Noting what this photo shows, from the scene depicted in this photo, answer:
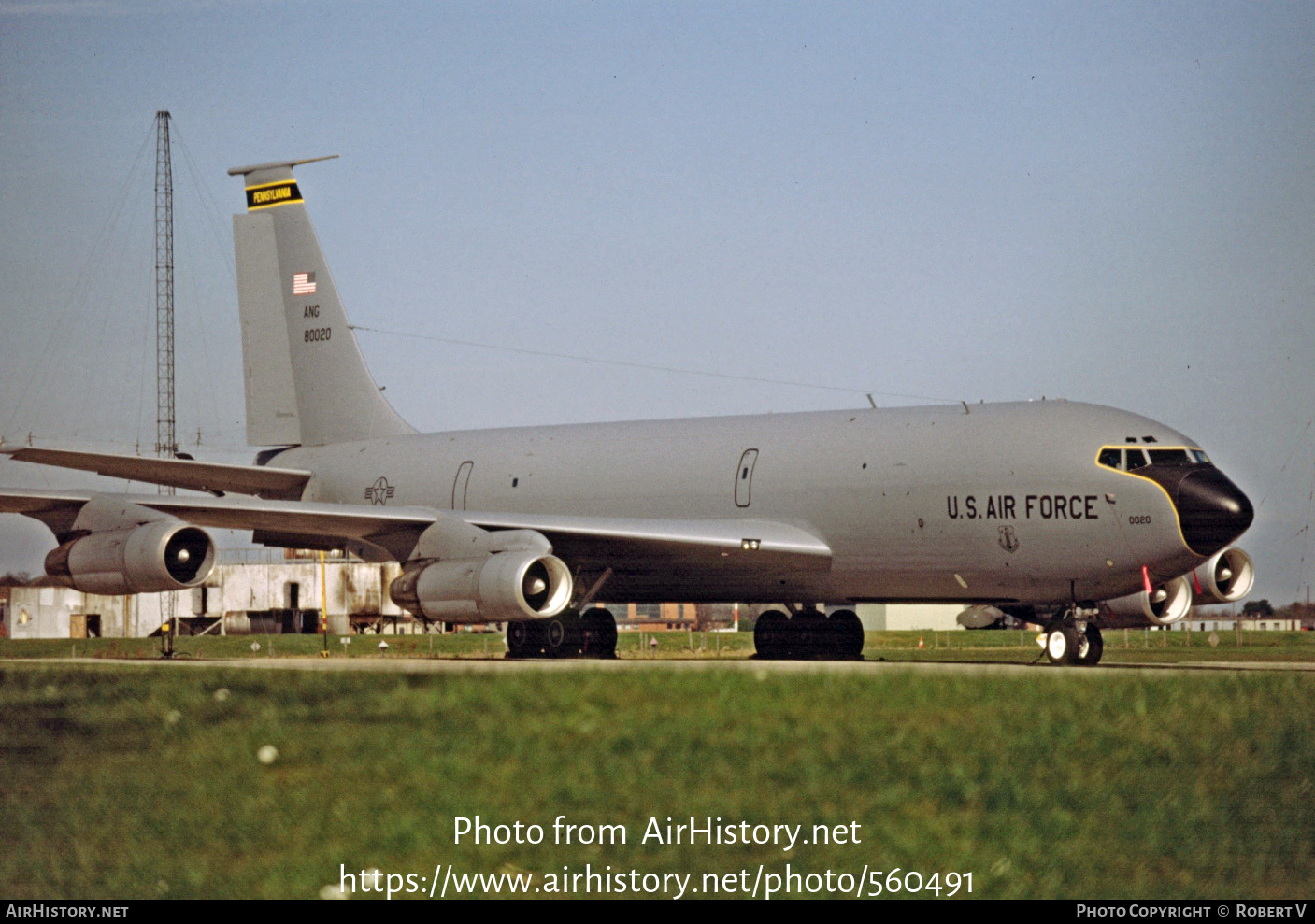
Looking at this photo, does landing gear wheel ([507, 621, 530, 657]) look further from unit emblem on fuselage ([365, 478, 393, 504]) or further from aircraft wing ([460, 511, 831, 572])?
unit emblem on fuselage ([365, 478, 393, 504])

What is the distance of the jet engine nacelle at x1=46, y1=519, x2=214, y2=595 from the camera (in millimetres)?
22906

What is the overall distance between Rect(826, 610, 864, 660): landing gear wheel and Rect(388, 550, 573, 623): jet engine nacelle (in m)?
6.58

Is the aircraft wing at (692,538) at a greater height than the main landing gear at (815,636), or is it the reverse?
the aircraft wing at (692,538)

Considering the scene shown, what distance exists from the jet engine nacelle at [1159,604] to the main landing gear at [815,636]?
4.82 metres

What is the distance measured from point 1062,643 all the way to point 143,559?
44.0 feet

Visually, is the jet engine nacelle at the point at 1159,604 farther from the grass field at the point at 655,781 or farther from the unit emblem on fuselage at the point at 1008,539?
the grass field at the point at 655,781

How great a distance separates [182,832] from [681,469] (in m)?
19.1

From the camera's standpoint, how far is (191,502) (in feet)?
81.9

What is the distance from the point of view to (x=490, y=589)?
23938 mm

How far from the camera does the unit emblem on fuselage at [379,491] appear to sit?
32.3 meters

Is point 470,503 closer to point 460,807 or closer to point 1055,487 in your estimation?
point 1055,487

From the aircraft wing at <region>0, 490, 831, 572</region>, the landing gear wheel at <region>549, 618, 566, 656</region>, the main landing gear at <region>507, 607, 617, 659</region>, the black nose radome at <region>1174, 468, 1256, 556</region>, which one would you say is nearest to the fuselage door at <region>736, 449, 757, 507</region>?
the aircraft wing at <region>0, 490, 831, 572</region>

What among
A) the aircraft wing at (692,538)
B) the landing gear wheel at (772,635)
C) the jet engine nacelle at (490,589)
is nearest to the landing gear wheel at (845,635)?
the landing gear wheel at (772,635)

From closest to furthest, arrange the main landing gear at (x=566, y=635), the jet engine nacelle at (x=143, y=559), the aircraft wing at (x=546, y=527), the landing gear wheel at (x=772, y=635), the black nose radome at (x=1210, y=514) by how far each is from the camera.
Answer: the black nose radome at (x=1210, y=514)
the jet engine nacelle at (x=143, y=559)
the aircraft wing at (x=546, y=527)
the main landing gear at (x=566, y=635)
the landing gear wheel at (x=772, y=635)
